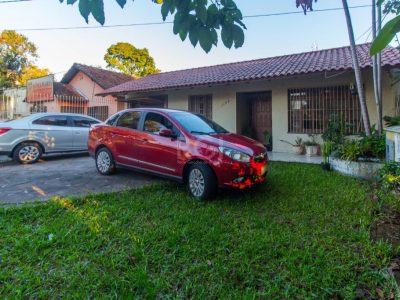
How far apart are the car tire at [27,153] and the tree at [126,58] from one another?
88.4 feet

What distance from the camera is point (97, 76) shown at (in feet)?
57.5

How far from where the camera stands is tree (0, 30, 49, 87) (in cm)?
3039

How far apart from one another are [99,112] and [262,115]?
10.5 metres

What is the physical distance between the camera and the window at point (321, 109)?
28.4 ft

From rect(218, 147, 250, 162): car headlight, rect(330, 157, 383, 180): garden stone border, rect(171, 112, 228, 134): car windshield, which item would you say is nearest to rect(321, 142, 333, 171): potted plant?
rect(330, 157, 383, 180): garden stone border

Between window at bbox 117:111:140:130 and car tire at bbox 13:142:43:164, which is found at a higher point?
window at bbox 117:111:140:130

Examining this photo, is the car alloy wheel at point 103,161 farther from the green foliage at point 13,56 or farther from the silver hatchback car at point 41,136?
the green foliage at point 13,56

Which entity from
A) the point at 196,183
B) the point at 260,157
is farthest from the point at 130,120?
the point at 260,157

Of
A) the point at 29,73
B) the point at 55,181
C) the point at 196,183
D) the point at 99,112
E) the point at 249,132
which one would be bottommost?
the point at 55,181

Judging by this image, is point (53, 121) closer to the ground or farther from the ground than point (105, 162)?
farther from the ground

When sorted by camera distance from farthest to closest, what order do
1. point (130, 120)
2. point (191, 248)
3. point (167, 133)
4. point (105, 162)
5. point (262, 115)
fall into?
point (262, 115)
point (105, 162)
point (130, 120)
point (167, 133)
point (191, 248)

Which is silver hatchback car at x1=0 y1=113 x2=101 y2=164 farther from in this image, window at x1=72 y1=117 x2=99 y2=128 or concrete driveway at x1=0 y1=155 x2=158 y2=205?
concrete driveway at x1=0 y1=155 x2=158 y2=205

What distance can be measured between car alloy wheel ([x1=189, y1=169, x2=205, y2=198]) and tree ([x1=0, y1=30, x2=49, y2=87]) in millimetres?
32738

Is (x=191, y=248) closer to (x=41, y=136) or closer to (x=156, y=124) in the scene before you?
(x=156, y=124)
